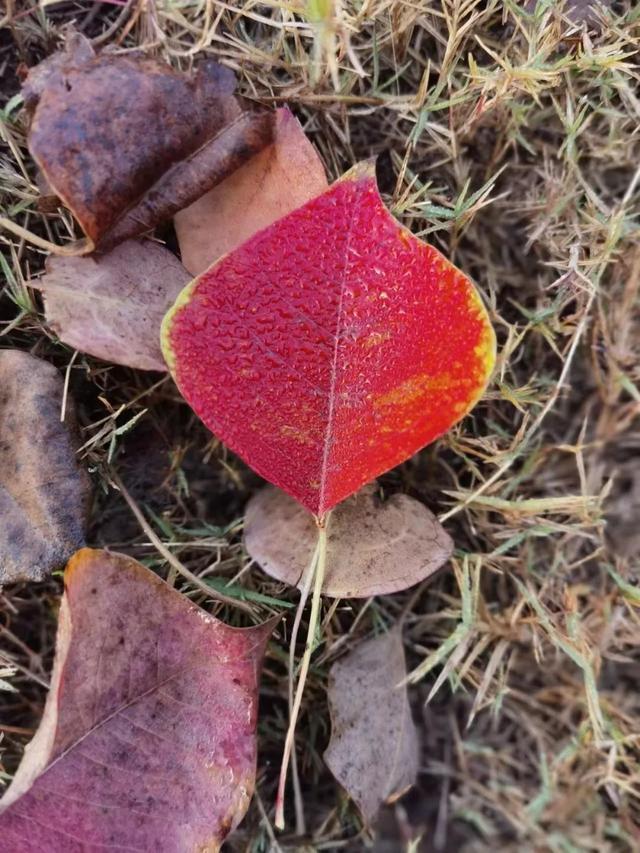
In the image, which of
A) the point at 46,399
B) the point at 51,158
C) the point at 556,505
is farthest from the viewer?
the point at 556,505

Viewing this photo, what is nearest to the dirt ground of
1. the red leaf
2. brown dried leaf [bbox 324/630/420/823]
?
brown dried leaf [bbox 324/630/420/823]

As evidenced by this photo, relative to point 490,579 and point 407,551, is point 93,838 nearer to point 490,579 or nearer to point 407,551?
point 407,551

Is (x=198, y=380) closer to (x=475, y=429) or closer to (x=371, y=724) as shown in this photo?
(x=475, y=429)

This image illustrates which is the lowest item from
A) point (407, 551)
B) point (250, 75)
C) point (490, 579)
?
point (490, 579)

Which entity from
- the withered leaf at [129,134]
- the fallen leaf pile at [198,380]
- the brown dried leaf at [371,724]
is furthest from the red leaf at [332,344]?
the brown dried leaf at [371,724]

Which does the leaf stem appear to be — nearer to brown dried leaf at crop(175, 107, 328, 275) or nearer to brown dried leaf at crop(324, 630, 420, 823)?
brown dried leaf at crop(324, 630, 420, 823)

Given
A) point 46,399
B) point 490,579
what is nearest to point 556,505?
point 490,579

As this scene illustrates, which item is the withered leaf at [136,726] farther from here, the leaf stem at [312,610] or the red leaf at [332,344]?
the red leaf at [332,344]
